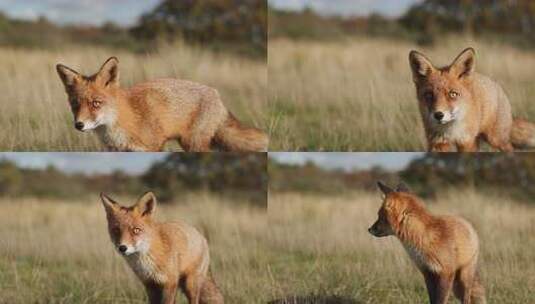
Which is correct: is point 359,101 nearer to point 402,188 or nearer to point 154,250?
point 402,188

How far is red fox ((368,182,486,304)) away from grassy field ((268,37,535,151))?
4.49ft

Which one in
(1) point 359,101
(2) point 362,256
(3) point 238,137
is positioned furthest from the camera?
(1) point 359,101

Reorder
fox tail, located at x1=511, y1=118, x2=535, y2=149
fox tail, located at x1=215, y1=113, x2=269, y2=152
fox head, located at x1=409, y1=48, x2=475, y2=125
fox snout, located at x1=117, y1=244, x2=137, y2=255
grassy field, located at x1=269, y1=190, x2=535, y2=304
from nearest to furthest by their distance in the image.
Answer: fox snout, located at x1=117, y1=244, x2=137, y2=255
fox head, located at x1=409, y1=48, x2=475, y2=125
fox tail, located at x1=215, y1=113, x2=269, y2=152
fox tail, located at x1=511, y1=118, x2=535, y2=149
grassy field, located at x1=269, y1=190, x2=535, y2=304

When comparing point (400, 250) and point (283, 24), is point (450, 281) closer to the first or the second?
point (400, 250)

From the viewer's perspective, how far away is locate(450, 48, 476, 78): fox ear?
764 cm

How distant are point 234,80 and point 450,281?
171 inches

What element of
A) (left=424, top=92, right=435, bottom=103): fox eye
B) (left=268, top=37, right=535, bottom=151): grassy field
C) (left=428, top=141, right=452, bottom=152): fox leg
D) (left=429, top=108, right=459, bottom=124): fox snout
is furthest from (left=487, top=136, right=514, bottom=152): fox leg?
(left=268, top=37, right=535, bottom=151): grassy field

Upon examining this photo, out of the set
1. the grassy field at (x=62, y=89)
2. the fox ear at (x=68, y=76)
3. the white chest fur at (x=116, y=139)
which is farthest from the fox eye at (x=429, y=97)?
the fox ear at (x=68, y=76)

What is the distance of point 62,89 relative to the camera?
9.16 meters

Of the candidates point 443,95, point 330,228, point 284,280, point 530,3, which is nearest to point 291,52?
point 330,228

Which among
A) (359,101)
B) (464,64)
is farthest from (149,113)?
(359,101)

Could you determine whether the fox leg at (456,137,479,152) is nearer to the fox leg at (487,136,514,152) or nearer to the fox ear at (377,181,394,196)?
the fox leg at (487,136,514,152)

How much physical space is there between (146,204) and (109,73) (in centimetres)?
108

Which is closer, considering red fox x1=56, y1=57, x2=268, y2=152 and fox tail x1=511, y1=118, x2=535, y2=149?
red fox x1=56, y1=57, x2=268, y2=152
